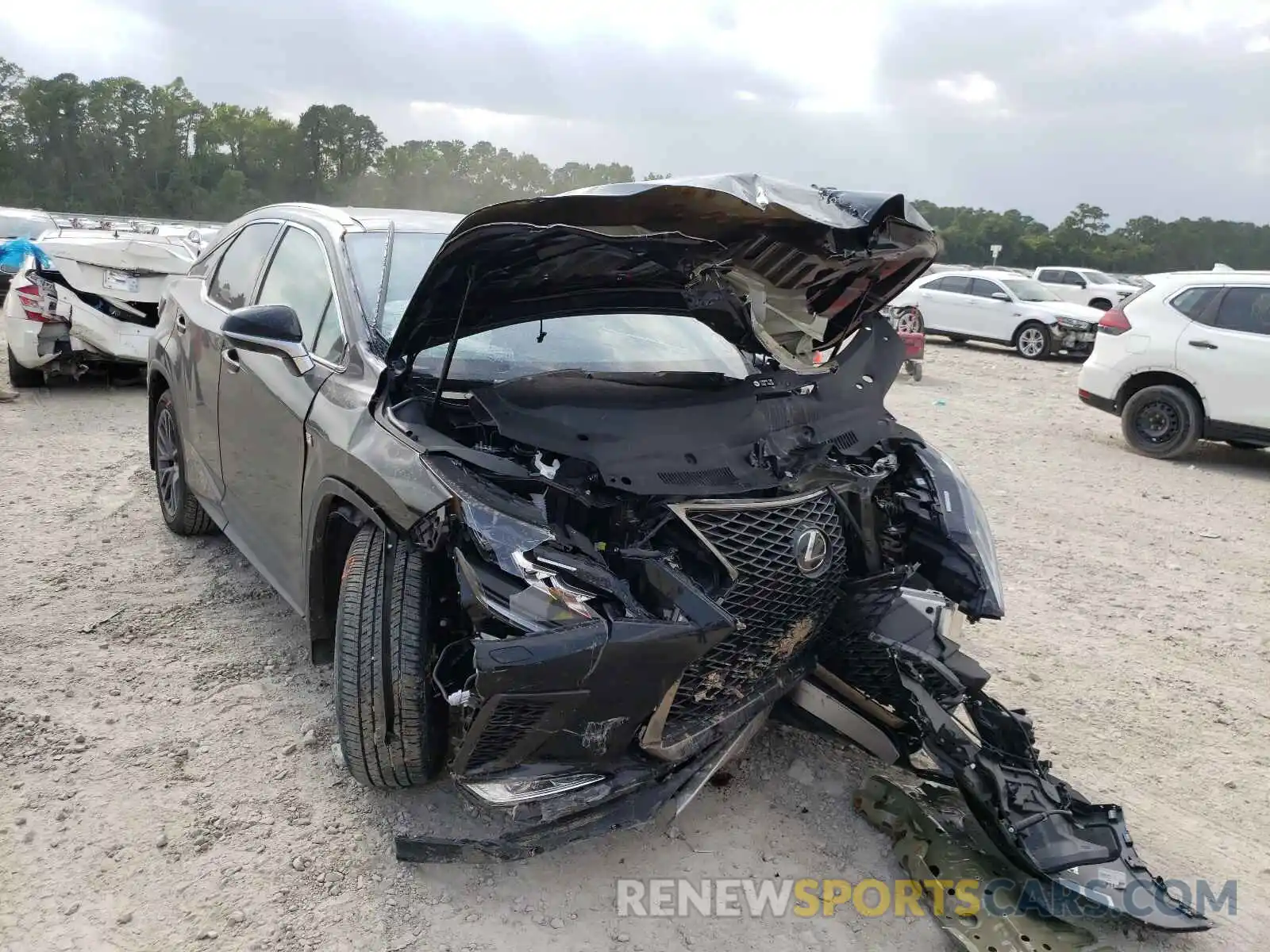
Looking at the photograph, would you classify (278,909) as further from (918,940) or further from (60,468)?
(60,468)

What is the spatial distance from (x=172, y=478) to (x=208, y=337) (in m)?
1.18

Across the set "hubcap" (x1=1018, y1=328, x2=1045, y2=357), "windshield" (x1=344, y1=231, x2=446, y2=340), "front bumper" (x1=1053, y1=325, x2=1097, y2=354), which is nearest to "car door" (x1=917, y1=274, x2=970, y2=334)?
"hubcap" (x1=1018, y1=328, x2=1045, y2=357)

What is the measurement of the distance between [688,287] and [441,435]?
0.86m

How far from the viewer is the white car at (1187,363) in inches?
317

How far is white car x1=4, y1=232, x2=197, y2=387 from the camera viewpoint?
822cm

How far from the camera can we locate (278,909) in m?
2.46

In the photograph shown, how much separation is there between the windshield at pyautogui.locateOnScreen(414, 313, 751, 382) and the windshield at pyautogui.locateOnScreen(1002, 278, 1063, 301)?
15605 millimetres

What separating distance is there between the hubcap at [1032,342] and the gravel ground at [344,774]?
11.9 meters

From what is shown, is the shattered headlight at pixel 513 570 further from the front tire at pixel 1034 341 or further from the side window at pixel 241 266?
the front tire at pixel 1034 341

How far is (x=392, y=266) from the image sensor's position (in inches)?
139

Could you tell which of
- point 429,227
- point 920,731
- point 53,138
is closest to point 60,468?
point 429,227

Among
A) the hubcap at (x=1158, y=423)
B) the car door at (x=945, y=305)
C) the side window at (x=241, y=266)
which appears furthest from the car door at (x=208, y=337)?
the car door at (x=945, y=305)

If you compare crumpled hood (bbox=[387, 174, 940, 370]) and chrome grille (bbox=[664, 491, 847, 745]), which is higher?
crumpled hood (bbox=[387, 174, 940, 370])

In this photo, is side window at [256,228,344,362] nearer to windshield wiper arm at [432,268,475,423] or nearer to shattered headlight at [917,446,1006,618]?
windshield wiper arm at [432,268,475,423]
